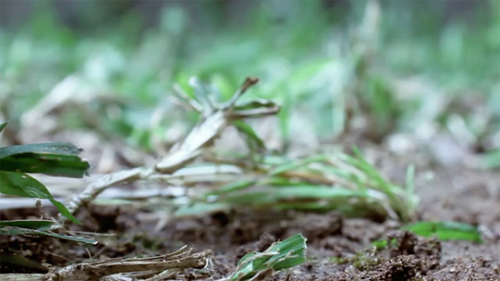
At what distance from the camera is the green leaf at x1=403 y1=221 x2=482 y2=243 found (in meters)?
1.20

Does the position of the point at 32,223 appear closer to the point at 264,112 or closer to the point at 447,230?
the point at 264,112

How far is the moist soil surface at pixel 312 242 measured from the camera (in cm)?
92

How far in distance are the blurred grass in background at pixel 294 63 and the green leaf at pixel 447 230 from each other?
1.94 ft

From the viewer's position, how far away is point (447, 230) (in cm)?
121

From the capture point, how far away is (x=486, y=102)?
2998 mm

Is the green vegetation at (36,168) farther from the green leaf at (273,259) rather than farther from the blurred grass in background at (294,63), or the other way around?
the blurred grass in background at (294,63)

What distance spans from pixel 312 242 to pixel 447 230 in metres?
0.27

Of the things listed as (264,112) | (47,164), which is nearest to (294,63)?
(264,112)

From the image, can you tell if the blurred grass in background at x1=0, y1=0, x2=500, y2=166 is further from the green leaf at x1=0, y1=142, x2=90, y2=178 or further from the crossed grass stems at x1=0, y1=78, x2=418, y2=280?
the green leaf at x1=0, y1=142, x2=90, y2=178

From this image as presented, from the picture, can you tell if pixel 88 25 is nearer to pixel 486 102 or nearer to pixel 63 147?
pixel 486 102

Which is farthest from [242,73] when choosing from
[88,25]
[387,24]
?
[88,25]

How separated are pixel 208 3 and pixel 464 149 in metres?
4.83

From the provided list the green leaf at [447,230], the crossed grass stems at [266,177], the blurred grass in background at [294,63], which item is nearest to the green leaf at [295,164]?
the crossed grass stems at [266,177]

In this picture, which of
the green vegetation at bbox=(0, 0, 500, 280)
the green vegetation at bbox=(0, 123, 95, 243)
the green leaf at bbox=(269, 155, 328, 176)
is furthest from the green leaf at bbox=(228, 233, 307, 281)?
the green leaf at bbox=(269, 155, 328, 176)
